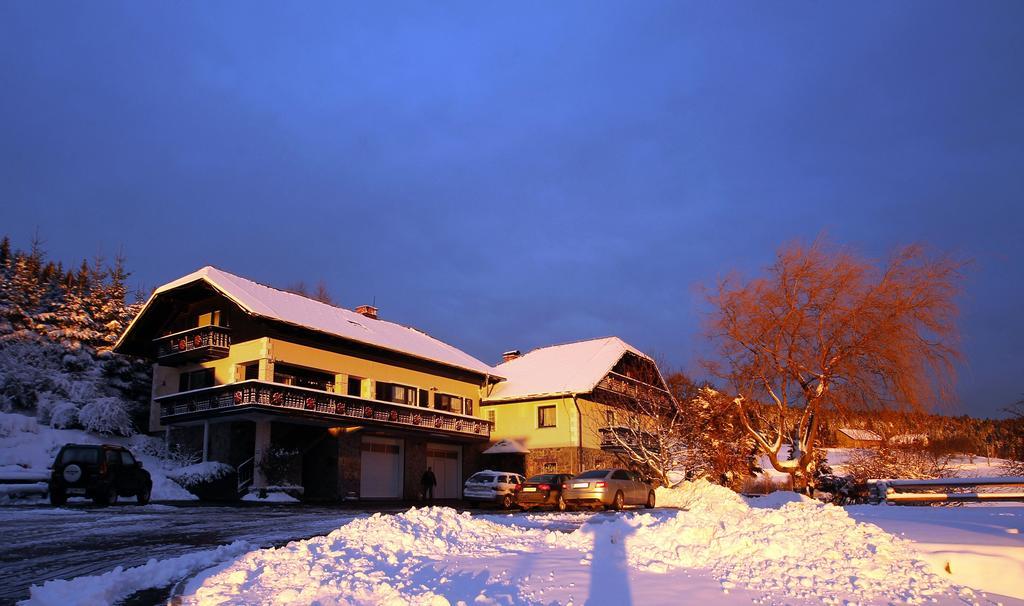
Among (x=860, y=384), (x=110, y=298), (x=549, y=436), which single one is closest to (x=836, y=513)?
(x=860, y=384)

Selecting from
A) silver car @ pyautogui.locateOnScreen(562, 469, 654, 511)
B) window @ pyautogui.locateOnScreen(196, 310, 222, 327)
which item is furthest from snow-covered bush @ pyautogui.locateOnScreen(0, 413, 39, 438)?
silver car @ pyautogui.locateOnScreen(562, 469, 654, 511)

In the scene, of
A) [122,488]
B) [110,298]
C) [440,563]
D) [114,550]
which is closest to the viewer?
[440,563]

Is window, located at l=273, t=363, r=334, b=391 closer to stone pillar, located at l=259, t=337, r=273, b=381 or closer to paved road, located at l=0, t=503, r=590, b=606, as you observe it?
stone pillar, located at l=259, t=337, r=273, b=381

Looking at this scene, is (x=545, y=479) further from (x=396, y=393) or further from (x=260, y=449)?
(x=396, y=393)

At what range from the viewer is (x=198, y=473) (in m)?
31.2

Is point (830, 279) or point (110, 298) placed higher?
point (110, 298)

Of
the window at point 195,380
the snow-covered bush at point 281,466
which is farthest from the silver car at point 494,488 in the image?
the window at point 195,380

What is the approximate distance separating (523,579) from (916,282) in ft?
61.4

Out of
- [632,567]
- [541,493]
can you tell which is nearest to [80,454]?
[541,493]

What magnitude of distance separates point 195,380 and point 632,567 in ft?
108

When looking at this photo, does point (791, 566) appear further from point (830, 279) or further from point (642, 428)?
point (642, 428)

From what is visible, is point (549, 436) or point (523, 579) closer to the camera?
point (523, 579)

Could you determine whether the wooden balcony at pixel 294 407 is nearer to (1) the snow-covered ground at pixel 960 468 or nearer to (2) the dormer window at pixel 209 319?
(2) the dormer window at pixel 209 319

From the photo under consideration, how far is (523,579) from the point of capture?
349 inches
